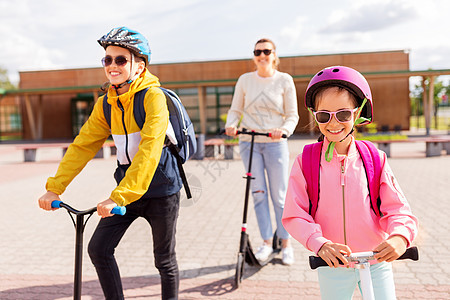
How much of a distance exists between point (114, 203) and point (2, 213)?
582cm

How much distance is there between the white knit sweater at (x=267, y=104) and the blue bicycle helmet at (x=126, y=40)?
1.46 metres

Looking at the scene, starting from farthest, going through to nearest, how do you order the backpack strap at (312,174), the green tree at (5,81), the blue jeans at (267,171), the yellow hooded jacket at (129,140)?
the green tree at (5,81) → the blue jeans at (267,171) → the yellow hooded jacket at (129,140) → the backpack strap at (312,174)

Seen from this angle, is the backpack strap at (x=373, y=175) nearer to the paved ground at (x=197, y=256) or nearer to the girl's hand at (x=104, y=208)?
the girl's hand at (x=104, y=208)

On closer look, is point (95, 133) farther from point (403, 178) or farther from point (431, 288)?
point (403, 178)

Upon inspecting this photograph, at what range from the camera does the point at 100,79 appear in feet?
102

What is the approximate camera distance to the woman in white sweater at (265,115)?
3.82m

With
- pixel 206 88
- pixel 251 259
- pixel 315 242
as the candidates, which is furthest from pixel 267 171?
pixel 206 88

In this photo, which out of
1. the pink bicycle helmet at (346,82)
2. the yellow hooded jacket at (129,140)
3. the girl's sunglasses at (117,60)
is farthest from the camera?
the girl's sunglasses at (117,60)

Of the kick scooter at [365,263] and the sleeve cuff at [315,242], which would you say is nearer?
the kick scooter at [365,263]

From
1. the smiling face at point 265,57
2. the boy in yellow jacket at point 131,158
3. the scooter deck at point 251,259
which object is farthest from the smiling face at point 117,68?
the scooter deck at point 251,259

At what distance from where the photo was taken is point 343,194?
5.98ft

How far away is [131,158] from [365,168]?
1.38m

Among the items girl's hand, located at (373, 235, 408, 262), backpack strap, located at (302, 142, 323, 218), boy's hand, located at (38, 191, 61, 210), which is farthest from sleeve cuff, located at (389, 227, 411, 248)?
boy's hand, located at (38, 191, 61, 210)

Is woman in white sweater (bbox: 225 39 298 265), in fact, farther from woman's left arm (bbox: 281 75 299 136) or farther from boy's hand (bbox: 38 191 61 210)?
boy's hand (bbox: 38 191 61 210)
